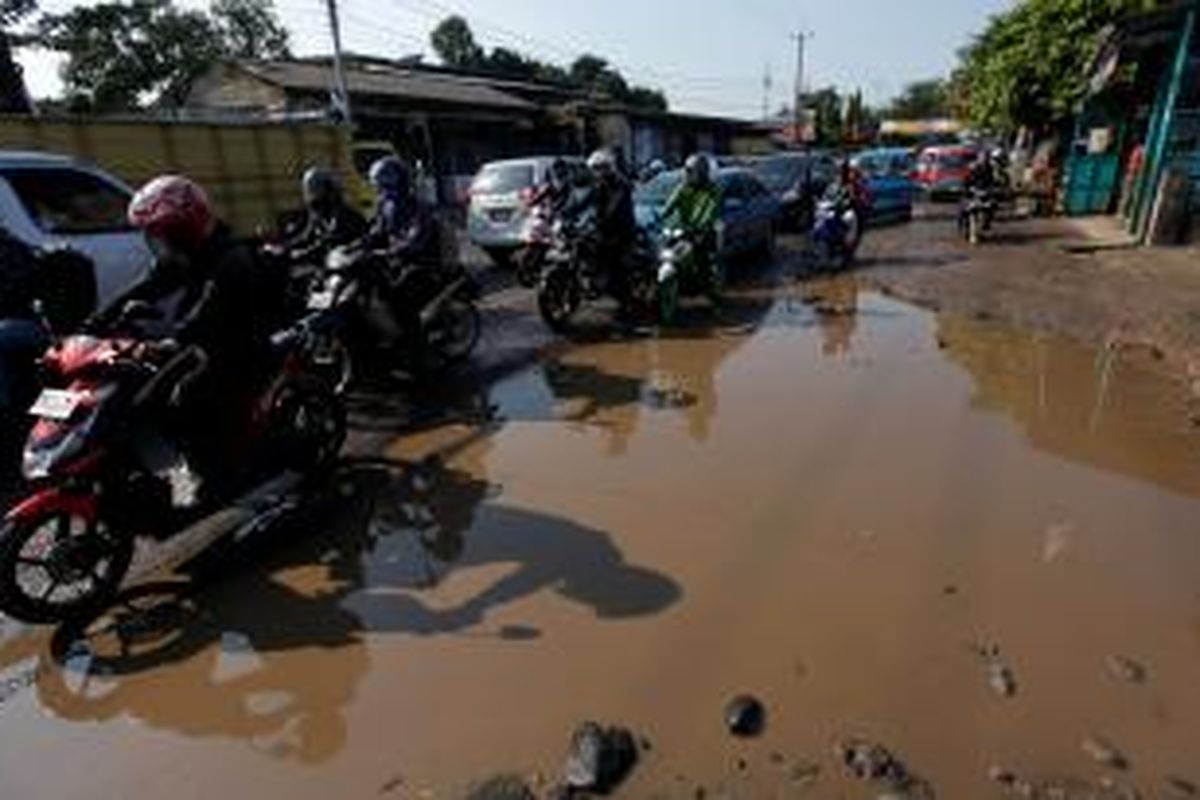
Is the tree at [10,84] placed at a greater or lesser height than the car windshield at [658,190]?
greater

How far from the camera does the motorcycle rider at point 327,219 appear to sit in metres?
8.50

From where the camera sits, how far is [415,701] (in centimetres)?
394

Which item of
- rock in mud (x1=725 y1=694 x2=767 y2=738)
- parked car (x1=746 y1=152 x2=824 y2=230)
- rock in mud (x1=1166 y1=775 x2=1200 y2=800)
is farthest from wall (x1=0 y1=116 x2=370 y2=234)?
rock in mud (x1=1166 y1=775 x2=1200 y2=800)

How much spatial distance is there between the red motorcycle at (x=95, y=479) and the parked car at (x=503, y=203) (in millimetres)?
10379

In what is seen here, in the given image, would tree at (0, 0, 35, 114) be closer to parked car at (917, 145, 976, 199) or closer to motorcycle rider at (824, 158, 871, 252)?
motorcycle rider at (824, 158, 871, 252)

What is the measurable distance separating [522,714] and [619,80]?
307 feet

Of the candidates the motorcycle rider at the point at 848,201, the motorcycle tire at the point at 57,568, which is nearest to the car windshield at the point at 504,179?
the motorcycle rider at the point at 848,201

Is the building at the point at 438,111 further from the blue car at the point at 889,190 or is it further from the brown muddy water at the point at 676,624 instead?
the brown muddy water at the point at 676,624

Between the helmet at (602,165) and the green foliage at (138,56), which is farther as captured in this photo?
the green foliage at (138,56)

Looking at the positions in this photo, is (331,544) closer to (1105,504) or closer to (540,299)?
(1105,504)

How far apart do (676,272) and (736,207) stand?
4.42 m

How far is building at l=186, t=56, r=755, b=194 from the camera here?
3011 cm

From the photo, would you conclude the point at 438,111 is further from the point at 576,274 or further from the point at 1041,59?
the point at 576,274

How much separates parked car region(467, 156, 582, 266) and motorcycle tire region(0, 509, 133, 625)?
35.4 ft
